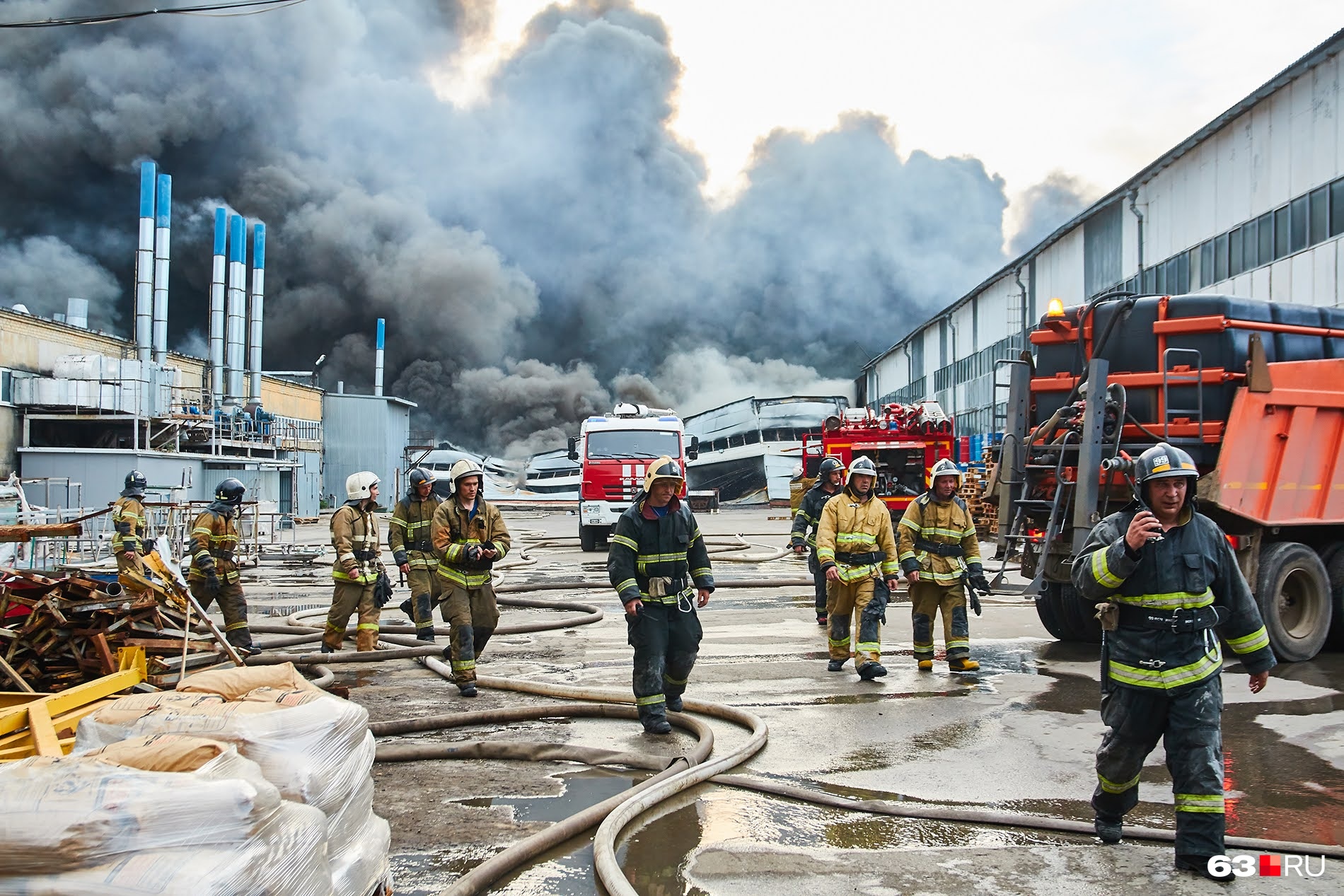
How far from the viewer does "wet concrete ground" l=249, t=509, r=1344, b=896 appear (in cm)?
380

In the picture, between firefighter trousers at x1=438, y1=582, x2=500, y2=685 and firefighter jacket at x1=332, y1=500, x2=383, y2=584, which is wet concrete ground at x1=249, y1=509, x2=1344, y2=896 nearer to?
firefighter trousers at x1=438, y1=582, x2=500, y2=685

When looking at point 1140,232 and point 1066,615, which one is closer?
point 1066,615

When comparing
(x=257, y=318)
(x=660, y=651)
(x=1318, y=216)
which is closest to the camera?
(x=660, y=651)

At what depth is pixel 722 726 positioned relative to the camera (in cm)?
607

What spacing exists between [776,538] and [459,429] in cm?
3416

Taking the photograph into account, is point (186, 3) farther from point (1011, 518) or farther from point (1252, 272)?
point (1011, 518)

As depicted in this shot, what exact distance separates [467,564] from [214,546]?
255cm

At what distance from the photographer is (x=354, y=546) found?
8.60 metres

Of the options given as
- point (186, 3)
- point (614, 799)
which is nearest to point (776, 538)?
point (614, 799)

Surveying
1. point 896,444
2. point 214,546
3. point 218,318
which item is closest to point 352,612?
point 214,546

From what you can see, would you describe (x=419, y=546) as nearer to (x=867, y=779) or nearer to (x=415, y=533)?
(x=415, y=533)

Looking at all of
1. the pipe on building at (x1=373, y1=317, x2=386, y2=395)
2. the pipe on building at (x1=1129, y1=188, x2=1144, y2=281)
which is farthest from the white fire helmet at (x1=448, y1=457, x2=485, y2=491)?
the pipe on building at (x1=373, y1=317, x2=386, y2=395)

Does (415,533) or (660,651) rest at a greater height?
(415,533)

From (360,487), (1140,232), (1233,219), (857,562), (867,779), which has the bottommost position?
(867,779)
